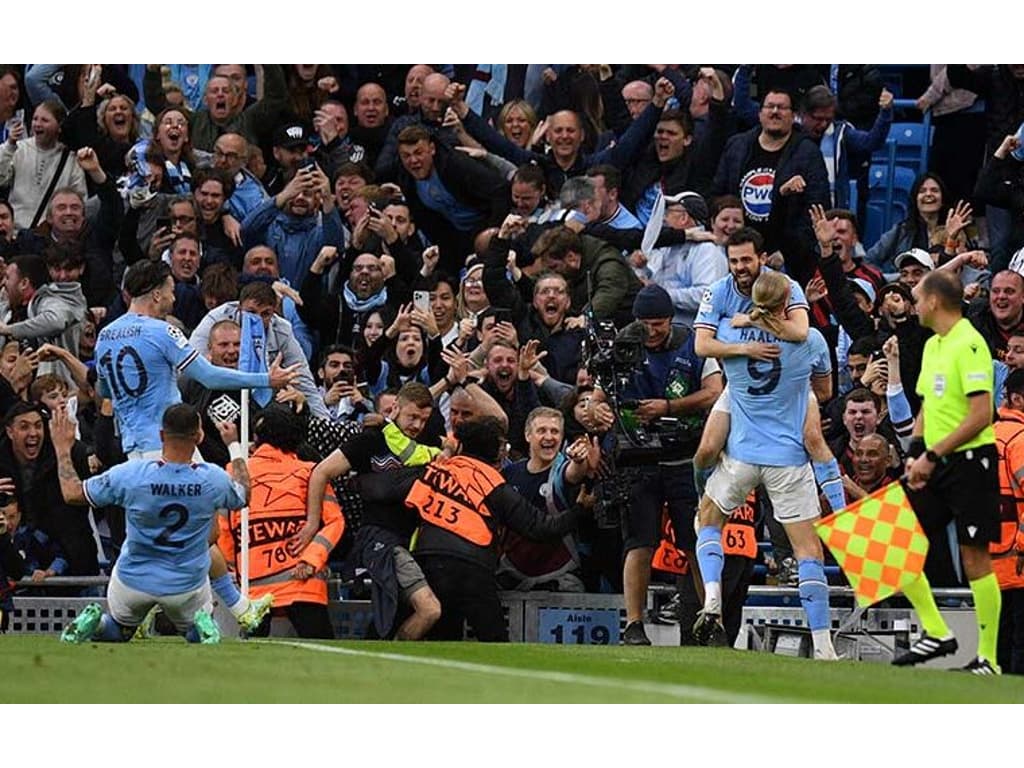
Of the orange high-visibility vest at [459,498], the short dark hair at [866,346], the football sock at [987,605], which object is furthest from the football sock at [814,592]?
the short dark hair at [866,346]

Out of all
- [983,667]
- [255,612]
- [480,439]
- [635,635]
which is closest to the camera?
[983,667]

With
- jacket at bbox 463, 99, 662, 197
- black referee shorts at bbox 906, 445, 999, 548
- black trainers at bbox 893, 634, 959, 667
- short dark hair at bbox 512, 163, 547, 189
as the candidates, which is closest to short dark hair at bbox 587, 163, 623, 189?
short dark hair at bbox 512, 163, 547, 189

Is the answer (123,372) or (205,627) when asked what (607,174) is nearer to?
(123,372)

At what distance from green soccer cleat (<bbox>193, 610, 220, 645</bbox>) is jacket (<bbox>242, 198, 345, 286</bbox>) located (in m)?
5.28

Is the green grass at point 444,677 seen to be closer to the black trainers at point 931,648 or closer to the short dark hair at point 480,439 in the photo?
the black trainers at point 931,648

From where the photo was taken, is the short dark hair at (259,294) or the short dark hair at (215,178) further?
the short dark hair at (215,178)

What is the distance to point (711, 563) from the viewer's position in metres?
13.4

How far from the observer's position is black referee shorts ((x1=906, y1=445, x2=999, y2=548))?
455 inches

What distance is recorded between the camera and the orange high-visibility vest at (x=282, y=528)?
1455 cm

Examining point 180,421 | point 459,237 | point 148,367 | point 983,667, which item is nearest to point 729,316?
point 983,667

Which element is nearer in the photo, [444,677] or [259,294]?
[444,677]

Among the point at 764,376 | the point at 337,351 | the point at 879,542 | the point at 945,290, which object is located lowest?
the point at 879,542

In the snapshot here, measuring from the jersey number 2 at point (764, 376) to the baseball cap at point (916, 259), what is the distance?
1.88 m

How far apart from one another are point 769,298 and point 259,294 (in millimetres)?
4432
